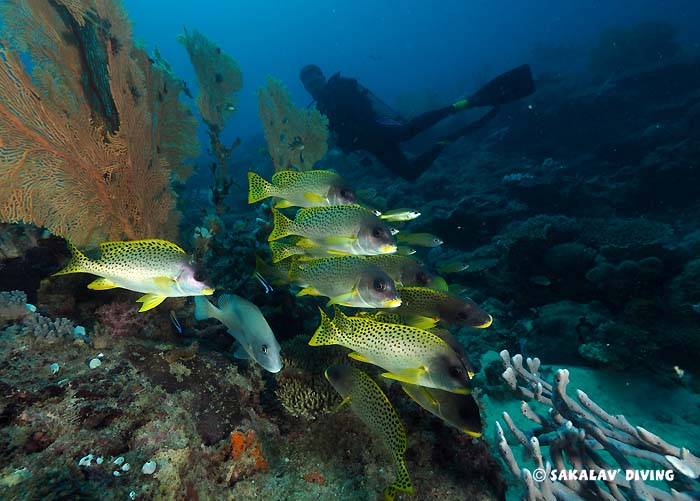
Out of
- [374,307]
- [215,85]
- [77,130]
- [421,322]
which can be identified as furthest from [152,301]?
[215,85]

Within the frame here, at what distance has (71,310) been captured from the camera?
13.6ft

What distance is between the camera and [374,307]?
111 inches

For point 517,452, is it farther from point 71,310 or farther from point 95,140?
point 95,140

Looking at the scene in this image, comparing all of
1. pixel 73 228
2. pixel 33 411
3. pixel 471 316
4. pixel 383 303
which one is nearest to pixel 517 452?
pixel 471 316

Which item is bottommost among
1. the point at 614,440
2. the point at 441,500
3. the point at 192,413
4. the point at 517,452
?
the point at 517,452

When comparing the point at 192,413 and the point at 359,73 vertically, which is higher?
the point at 359,73

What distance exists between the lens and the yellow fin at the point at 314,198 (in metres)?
3.60

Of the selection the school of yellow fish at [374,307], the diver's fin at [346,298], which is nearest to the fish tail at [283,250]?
the school of yellow fish at [374,307]

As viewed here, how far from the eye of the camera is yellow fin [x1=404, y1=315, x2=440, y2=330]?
2.81m

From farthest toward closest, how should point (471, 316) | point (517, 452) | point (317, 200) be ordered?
point (517, 452)
point (317, 200)
point (471, 316)

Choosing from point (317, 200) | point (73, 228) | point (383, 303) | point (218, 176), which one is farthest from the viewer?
point (218, 176)

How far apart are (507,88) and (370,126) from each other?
6.45 metres

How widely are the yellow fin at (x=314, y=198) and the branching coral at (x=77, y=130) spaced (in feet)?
9.82

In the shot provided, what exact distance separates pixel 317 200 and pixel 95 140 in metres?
3.31
